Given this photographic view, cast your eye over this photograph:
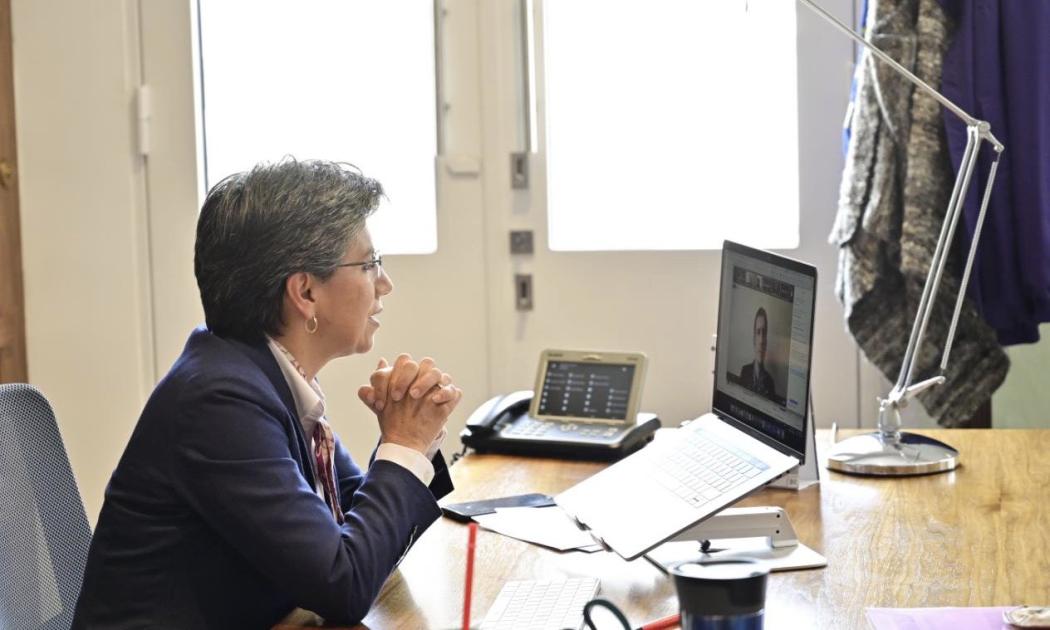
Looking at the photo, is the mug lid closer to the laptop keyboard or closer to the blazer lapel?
the laptop keyboard

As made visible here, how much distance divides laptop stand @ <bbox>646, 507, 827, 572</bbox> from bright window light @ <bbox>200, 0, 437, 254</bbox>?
172cm

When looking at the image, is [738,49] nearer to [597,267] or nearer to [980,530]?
[597,267]

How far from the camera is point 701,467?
1874 millimetres

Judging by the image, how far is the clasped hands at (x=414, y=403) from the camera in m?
1.82

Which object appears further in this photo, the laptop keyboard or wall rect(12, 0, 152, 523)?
wall rect(12, 0, 152, 523)

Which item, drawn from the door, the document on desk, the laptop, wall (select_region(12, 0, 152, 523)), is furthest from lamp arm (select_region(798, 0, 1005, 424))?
the door

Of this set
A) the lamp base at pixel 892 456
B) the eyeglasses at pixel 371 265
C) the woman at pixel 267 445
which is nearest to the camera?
the woman at pixel 267 445

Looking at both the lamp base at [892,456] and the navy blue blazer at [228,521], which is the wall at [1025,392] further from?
the navy blue blazer at [228,521]

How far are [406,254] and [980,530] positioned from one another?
1858 mm

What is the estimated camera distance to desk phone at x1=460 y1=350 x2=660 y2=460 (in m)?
2.45

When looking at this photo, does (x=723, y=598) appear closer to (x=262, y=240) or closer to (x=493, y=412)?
(x=262, y=240)

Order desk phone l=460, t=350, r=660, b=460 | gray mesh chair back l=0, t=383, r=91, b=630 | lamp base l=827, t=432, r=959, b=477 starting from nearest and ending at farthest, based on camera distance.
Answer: gray mesh chair back l=0, t=383, r=91, b=630 → lamp base l=827, t=432, r=959, b=477 → desk phone l=460, t=350, r=660, b=460

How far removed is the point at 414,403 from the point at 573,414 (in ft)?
2.48

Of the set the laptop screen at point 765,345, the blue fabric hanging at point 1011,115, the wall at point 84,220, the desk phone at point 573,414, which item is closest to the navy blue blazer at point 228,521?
the laptop screen at point 765,345
